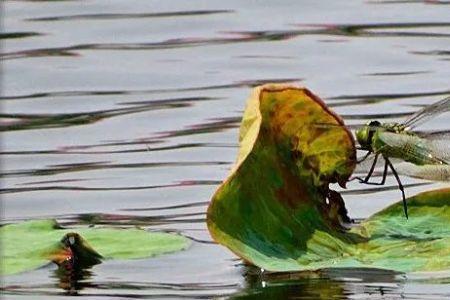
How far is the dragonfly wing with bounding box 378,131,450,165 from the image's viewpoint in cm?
439

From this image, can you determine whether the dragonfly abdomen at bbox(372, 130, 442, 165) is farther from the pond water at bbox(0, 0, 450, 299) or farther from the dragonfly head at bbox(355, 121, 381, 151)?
the pond water at bbox(0, 0, 450, 299)

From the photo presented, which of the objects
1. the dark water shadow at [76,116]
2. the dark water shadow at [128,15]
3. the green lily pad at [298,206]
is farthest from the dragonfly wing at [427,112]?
the dark water shadow at [128,15]

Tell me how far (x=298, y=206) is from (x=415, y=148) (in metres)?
0.42

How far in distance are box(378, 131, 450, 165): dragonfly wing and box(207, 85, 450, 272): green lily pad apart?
196 mm

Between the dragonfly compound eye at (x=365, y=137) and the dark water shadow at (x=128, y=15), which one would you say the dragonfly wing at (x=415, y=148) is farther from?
the dark water shadow at (x=128, y=15)

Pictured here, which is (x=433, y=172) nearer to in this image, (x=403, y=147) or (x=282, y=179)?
(x=403, y=147)

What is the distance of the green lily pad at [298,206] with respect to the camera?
4035mm

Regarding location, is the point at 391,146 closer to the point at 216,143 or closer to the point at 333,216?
the point at 333,216

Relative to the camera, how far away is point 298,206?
417 cm

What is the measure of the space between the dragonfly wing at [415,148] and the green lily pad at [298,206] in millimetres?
196

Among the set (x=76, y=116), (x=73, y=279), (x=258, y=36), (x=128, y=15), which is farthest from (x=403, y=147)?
(x=128, y=15)

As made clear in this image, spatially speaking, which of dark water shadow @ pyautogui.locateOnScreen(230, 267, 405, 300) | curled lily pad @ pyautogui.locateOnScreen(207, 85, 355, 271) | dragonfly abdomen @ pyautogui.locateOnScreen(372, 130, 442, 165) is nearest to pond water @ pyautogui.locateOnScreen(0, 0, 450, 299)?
dark water shadow @ pyautogui.locateOnScreen(230, 267, 405, 300)

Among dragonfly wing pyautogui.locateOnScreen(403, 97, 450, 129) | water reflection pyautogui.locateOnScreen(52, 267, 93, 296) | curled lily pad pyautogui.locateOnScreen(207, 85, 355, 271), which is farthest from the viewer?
dragonfly wing pyautogui.locateOnScreen(403, 97, 450, 129)

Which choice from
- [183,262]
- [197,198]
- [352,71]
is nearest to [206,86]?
[352,71]
